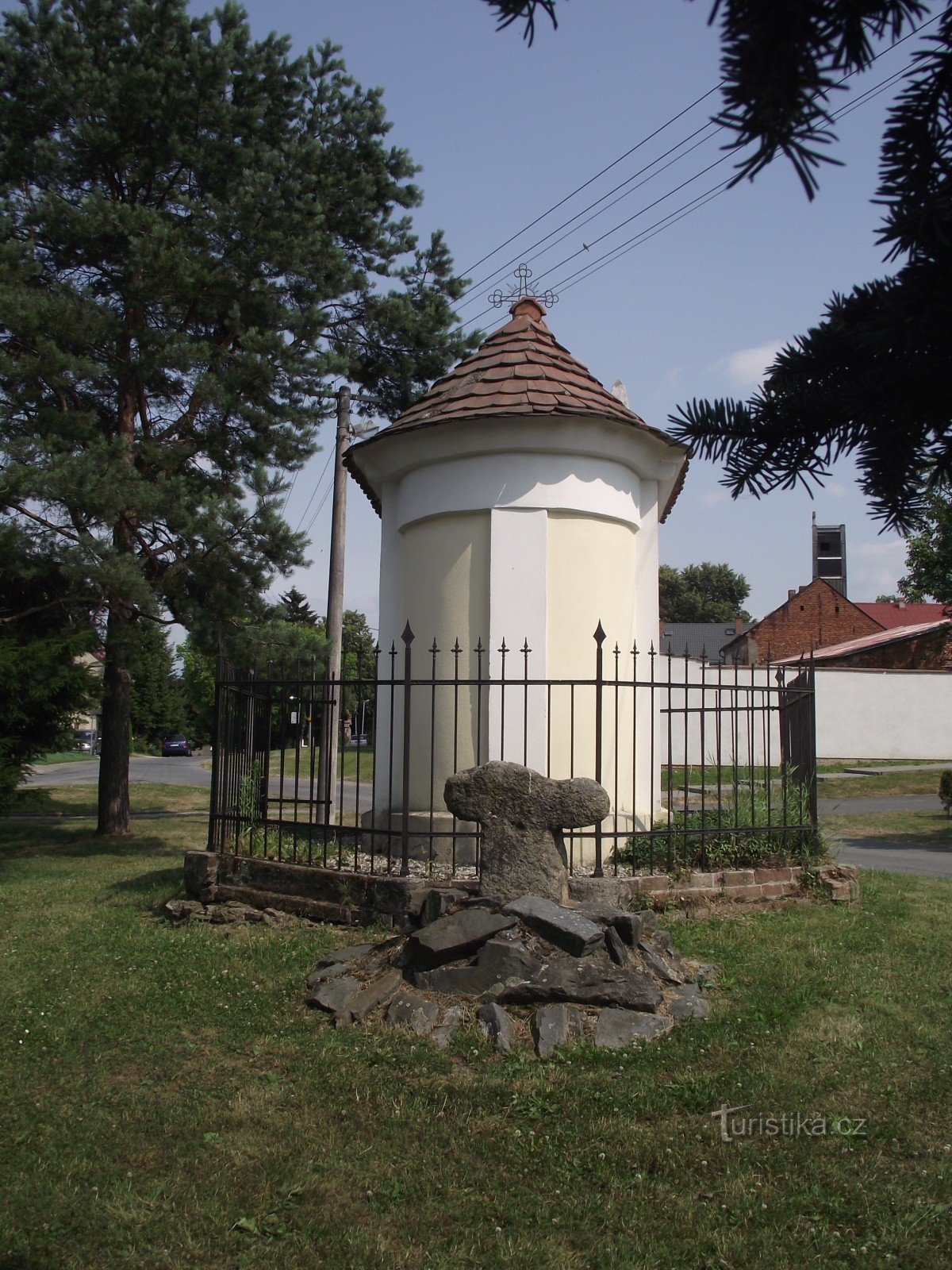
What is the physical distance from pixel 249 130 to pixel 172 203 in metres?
1.74

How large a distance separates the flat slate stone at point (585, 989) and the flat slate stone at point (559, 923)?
0.16m

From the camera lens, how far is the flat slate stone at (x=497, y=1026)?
5.14m

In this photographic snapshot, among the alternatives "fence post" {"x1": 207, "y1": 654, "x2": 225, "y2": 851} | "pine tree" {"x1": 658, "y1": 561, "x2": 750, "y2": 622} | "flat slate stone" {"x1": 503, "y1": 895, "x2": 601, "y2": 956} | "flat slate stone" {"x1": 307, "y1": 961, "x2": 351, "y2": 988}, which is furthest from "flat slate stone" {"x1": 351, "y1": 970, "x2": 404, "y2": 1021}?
"pine tree" {"x1": 658, "y1": 561, "x2": 750, "y2": 622}

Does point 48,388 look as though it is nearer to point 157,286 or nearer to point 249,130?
point 157,286

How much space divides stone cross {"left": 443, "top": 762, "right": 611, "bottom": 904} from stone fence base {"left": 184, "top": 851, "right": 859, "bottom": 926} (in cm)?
31

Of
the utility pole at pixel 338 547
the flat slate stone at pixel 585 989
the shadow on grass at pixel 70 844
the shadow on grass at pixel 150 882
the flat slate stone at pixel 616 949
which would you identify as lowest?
the shadow on grass at pixel 70 844

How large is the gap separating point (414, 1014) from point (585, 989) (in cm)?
98

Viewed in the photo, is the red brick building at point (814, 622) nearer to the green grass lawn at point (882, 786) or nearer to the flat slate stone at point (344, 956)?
the green grass lawn at point (882, 786)

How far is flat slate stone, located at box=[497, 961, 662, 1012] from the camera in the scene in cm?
550

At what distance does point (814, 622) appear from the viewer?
47.6 m

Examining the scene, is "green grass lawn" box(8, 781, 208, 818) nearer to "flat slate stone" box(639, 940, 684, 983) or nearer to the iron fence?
the iron fence

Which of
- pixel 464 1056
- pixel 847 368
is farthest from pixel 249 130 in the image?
pixel 847 368

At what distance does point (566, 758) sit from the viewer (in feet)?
29.9

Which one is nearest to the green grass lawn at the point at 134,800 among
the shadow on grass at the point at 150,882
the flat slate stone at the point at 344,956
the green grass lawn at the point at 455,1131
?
the shadow on grass at the point at 150,882
